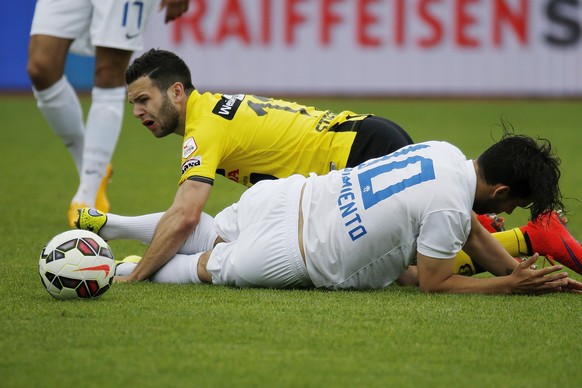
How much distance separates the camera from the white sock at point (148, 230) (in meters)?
5.45

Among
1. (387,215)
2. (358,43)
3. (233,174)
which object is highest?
(387,215)

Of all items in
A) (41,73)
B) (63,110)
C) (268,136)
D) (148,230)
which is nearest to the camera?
(148,230)

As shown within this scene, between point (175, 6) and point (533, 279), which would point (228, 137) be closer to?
point (533, 279)

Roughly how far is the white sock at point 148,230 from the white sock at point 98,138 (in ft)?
4.63

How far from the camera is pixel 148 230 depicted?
5625mm

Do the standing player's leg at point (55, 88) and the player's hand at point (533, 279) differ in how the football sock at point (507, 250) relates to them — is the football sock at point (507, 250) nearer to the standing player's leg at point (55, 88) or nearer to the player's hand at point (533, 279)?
the player's hand at point (533, 279)

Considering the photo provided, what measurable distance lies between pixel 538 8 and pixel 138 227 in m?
12.1

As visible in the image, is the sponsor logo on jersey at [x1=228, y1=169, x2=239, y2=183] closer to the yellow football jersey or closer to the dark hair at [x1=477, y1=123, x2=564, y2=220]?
the yellow football jersey

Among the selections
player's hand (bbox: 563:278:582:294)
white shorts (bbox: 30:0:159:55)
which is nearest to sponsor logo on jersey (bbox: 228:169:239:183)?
white shorts (bbox: 30:0:159:55)

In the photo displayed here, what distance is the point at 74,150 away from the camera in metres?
7.76

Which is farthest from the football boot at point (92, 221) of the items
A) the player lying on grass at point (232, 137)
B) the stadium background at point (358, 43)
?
the stadium background at point (358, 43)

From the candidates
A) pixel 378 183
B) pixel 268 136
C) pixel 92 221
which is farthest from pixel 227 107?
pixel 378 183

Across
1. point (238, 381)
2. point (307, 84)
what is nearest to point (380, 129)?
point (238, 381)

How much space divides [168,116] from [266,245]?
1093 mm
